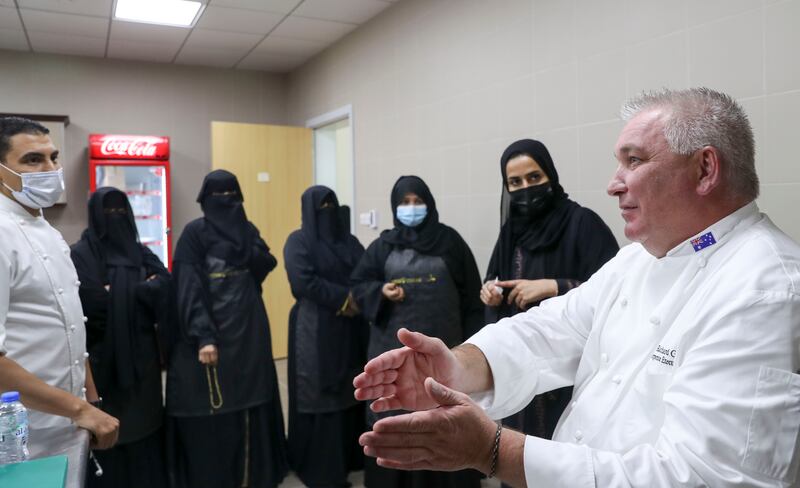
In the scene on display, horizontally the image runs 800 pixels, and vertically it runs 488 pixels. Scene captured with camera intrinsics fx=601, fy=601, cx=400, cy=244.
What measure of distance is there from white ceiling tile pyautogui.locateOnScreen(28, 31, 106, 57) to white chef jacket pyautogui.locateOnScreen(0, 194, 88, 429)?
3492 mm

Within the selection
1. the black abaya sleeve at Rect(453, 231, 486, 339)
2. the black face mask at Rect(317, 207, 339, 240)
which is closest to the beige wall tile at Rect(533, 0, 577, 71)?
the black abaya sleeve at Rect(453, 231, 486, 339)

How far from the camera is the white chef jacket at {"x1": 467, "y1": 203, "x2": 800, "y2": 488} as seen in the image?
897 mm

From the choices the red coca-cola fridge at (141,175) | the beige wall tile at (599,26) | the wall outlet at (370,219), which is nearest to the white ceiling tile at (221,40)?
the red coca-cola fridge at (141,175)

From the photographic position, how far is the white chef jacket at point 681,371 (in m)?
0.90

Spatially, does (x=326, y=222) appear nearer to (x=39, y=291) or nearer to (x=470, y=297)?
(x=470, y=297)

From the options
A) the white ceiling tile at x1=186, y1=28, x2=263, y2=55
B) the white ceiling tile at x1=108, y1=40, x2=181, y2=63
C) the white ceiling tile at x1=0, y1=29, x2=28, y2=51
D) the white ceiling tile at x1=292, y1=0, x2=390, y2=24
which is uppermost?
the white ceiling tile at x1=108, y1=40, x2=181, y2=63

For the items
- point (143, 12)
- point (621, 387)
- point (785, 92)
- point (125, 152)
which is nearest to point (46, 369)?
point (621, 387)

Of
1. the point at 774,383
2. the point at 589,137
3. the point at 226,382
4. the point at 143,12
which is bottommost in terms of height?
the point at 226,382

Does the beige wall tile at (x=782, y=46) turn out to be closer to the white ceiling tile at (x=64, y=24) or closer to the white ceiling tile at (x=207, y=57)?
the white ceiling tile at (x=64, y=24)

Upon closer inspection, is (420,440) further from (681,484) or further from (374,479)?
(374,479)

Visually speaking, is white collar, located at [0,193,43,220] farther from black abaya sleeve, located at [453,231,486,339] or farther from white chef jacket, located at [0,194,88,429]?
black abaya sleeve, located at [453,231,486,339]

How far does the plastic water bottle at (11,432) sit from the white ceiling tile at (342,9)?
3385mm

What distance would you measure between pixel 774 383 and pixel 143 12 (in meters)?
4.55

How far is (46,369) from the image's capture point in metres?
1.86
